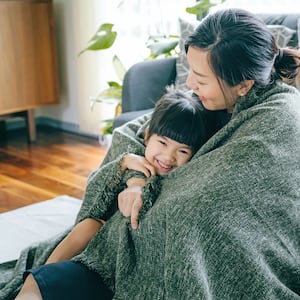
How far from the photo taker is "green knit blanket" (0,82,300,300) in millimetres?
1273

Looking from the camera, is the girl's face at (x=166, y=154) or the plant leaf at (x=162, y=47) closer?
the girl's face at (x=166, y=154)

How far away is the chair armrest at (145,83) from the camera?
2.76m

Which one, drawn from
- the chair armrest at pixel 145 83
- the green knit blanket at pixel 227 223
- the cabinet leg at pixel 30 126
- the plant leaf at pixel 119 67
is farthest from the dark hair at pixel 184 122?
the cabinet leg at pixel 30 126

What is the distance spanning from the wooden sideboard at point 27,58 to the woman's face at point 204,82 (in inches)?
97.6

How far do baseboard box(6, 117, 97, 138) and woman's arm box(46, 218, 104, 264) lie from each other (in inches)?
98.3

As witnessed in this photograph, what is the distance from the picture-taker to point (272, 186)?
1322 millimetres

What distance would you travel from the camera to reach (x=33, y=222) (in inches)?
97.1

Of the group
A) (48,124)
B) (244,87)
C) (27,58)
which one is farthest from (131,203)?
(48,124)

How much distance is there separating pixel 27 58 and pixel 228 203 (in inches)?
112

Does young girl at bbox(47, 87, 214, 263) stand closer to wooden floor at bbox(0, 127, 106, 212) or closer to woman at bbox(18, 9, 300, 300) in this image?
woman at bbox(18, 9, 300, 300)

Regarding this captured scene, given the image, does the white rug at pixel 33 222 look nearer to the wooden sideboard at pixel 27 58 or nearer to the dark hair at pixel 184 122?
the dark hair at pixel 184 122

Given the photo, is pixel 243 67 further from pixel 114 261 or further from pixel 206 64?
pixel 114 261

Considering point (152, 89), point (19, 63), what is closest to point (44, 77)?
point (19, 63)

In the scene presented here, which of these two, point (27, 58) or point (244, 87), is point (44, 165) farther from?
point (244, 87)
